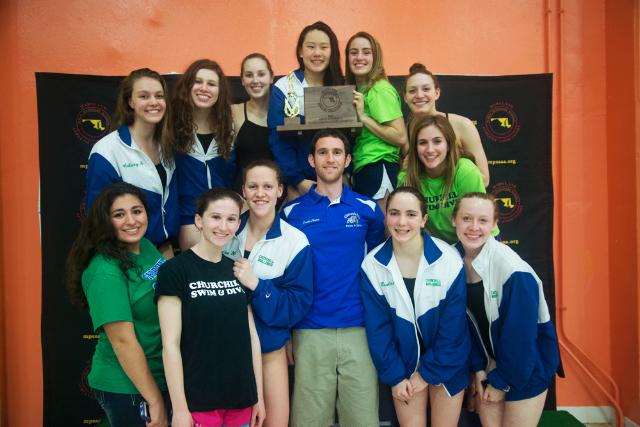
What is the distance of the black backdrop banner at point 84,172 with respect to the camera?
3.68 metres

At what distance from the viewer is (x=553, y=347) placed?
234 cm

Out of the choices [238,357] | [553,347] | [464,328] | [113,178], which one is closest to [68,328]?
[113,178]

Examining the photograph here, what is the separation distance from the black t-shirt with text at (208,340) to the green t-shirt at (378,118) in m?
1.37

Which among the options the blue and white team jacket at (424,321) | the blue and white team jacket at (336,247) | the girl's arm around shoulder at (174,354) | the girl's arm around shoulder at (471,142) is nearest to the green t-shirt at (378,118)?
the blue and white team jacket at (336,247)

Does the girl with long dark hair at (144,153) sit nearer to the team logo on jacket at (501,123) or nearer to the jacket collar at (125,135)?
the jacket collar at (125,135)

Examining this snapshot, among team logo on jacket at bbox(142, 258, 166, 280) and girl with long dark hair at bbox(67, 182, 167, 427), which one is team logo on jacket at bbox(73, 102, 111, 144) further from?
team logo on jacket at bbox(142, 258, 166, 280)

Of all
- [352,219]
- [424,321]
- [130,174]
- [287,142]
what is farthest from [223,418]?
[287,142]

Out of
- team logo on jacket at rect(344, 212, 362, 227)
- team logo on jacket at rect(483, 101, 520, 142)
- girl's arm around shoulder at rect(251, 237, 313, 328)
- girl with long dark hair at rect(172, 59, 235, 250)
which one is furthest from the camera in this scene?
team logo on jacket at rect(483, 101, 520, 142)

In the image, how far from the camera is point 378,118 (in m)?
2.84

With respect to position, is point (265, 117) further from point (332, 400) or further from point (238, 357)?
point (332, 400)

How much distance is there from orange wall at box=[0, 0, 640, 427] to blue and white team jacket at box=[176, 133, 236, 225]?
1.35 m

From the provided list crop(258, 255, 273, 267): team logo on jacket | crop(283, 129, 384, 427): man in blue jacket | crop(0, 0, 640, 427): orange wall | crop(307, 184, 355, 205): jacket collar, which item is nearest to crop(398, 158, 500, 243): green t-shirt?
crop(307, 184, 355, 205): jacket collar

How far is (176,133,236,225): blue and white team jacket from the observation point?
276 centimetres

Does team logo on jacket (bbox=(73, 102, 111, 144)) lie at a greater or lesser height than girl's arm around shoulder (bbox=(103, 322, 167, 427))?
greater
